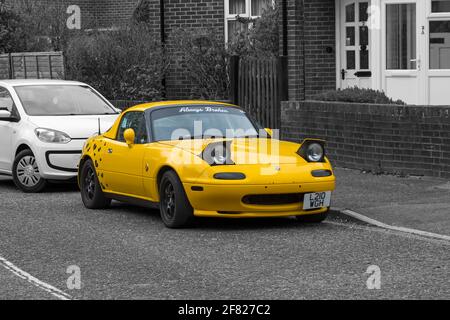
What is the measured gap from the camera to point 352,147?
55.3ft

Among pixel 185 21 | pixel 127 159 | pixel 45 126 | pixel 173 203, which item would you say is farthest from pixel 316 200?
pixel 185 21

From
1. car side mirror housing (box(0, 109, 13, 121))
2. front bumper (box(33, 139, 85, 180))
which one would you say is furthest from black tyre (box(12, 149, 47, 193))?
car side mirror housing (box(0, 109, 13, 121))

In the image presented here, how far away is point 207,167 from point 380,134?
5.48m

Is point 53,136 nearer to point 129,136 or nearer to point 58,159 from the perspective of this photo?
point 58,159

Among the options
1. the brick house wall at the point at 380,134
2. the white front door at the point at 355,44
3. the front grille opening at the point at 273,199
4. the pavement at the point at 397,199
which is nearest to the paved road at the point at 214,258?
the front grille opening at the point at 273,199

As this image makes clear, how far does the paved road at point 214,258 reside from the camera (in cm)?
841

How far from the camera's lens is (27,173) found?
51.2 ft

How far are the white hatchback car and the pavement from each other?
3.52m

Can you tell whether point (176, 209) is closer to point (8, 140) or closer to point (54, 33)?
point (8, 140)

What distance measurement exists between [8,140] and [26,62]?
412 inches

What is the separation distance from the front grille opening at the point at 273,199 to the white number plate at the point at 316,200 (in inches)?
2.4

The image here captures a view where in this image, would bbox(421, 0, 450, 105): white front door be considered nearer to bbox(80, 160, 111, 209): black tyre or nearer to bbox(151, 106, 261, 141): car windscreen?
bbox(151, 106, 261, 141): car windscreen

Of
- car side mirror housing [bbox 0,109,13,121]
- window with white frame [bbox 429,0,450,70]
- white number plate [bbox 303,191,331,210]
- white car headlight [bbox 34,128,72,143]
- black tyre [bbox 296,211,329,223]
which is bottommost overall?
black tyre [bbox 296,211,329,223]

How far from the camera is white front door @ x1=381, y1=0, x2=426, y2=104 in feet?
67.2
